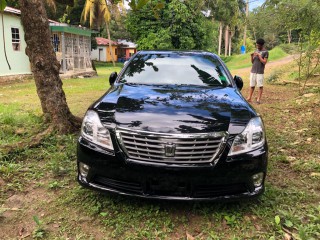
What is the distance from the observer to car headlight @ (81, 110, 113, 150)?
2879mm

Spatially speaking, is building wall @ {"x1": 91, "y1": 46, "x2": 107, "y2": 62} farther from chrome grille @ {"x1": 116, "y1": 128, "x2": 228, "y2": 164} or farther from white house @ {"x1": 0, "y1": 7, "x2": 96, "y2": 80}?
chrome grille @ {"x1": 116, "y1": 128, "x2": 228, "y2": 164}

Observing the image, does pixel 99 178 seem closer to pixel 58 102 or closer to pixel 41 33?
pixel 58 102

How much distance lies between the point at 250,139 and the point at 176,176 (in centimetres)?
77

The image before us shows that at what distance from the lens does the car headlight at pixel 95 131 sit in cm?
288

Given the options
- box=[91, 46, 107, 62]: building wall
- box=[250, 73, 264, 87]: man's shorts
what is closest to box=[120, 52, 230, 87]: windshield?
box=[250, 73, 264, 87]: man's shorts

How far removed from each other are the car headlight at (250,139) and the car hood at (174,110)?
56 millimetres

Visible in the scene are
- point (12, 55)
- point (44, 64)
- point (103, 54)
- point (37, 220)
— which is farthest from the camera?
point (103, 54)

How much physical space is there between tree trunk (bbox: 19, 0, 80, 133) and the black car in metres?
2.20

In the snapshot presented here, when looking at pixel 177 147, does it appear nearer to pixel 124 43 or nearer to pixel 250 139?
pixel 250 139

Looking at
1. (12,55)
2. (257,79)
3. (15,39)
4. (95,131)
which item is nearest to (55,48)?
(15,39)

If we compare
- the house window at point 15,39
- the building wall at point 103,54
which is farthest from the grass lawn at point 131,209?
the building wall at point 103,54

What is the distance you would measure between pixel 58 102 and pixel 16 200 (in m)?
2.25

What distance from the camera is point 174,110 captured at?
307 cm

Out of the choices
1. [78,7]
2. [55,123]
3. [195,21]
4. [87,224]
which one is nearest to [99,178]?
[87,224]
